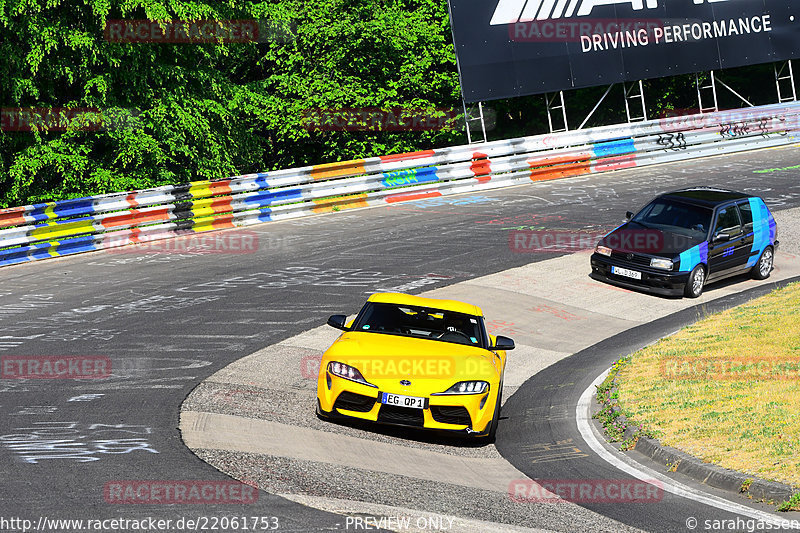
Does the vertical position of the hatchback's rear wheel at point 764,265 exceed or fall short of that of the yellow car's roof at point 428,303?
it falls short

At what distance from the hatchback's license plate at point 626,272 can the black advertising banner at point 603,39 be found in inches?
485

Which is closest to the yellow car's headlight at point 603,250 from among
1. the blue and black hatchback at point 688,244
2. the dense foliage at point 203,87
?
the blue and black hatchback at point 688,244

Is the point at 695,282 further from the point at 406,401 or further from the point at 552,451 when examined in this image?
the point at 406,401

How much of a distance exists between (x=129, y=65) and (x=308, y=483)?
17.0 m

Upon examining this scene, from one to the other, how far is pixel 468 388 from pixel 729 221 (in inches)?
403

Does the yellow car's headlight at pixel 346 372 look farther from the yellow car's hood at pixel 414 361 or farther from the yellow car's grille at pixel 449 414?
the yellow car's grille at pixel 449 414

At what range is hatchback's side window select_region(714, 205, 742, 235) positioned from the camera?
17764 mm

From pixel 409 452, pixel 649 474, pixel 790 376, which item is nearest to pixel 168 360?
pixel 409 452

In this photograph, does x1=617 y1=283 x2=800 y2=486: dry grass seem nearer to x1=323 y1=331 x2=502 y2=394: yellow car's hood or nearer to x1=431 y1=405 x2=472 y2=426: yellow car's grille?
x1=323 y1=331 x2=502 y2=394: yellow car's hood

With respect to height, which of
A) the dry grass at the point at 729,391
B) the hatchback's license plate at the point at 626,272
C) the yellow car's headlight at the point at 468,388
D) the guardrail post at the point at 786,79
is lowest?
the dry grass at the point at 729,391

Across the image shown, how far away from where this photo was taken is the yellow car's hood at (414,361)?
31.4ft

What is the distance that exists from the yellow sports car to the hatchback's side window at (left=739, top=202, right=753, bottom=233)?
9.38 metres

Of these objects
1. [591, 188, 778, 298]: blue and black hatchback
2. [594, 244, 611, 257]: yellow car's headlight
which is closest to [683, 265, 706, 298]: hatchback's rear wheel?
[591, 188, 778, 298]: blue and black hatchback

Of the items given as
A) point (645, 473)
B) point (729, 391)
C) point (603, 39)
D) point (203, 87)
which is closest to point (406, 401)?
point (645, 473)
